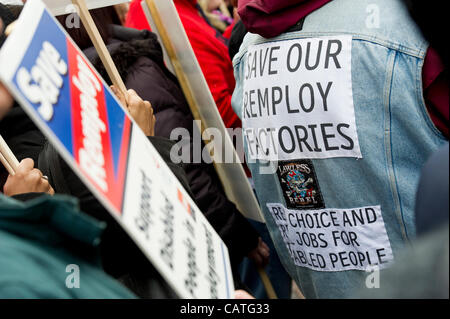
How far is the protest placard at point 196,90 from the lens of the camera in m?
1.95

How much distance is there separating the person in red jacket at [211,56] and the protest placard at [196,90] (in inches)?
4.5

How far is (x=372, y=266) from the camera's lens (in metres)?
1.44

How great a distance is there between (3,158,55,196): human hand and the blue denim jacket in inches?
27.5

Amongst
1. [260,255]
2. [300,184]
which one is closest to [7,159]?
[300,184]

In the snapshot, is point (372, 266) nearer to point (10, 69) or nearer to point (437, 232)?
point (437, 232)

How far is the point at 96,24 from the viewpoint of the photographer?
1.75m

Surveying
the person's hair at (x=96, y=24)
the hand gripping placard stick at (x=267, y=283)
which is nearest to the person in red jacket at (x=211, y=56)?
the person's hair at (x=96, y=24)

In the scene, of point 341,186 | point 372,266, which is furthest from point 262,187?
point 372,266

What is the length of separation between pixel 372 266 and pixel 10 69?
1099 mm

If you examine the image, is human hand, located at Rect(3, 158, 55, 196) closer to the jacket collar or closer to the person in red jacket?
the jacket collar

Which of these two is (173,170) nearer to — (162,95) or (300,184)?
(300,184)

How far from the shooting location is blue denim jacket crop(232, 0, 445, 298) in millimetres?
1229

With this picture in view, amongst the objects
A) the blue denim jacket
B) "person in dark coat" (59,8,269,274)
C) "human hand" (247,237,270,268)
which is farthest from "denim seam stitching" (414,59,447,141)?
"human hand" (247,237,270,268)
